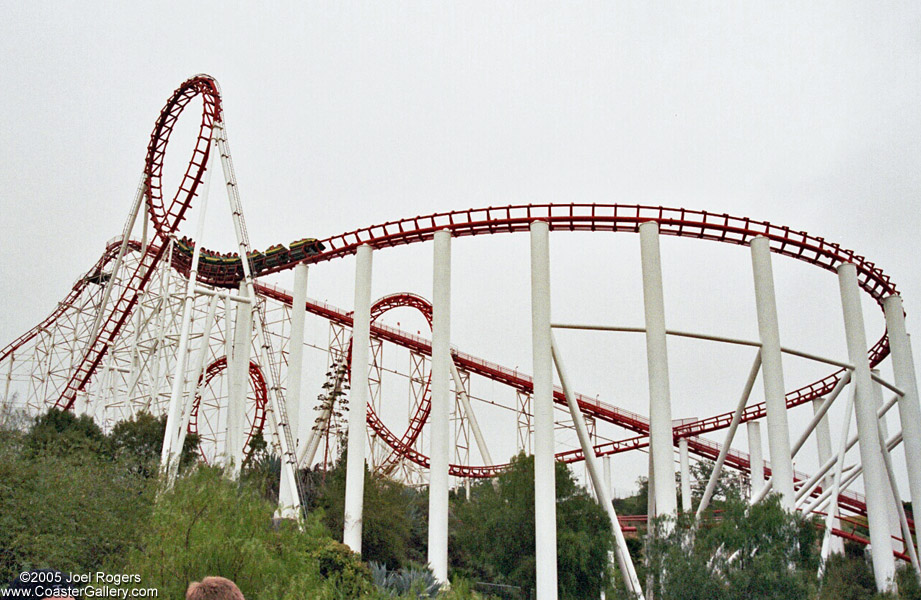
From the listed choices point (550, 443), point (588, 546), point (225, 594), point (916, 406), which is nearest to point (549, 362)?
point (550, 443)

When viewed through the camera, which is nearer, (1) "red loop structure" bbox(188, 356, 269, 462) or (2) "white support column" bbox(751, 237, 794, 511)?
(2) "white support column" bbox(751, 237, 794, 511)

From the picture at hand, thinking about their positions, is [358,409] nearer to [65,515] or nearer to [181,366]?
[181,366]

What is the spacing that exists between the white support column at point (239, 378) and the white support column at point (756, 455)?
1234 cm

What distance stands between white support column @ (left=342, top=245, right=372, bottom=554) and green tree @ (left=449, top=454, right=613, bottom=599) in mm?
2455

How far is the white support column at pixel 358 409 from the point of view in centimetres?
1645

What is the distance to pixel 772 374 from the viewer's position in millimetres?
16094

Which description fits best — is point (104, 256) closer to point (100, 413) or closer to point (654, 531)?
point (100, 413)

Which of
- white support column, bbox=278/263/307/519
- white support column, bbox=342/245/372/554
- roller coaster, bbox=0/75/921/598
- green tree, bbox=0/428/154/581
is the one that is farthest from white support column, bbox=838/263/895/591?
green tree, bbox=0/428/154/581

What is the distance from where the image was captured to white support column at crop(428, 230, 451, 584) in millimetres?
15672

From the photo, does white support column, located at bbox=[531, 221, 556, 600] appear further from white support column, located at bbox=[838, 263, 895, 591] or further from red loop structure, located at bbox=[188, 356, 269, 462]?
red loop structure, located at bbox=[188, 356, 269, 462]

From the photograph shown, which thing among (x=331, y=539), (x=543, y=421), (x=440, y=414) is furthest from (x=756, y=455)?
(x=331, y=539)

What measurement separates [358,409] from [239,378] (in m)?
4.49

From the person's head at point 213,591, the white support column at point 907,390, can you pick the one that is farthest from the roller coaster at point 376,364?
the person's head at point 213,591

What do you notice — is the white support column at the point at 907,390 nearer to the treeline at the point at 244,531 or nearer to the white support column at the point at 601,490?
the white support column at the point at 601,490
